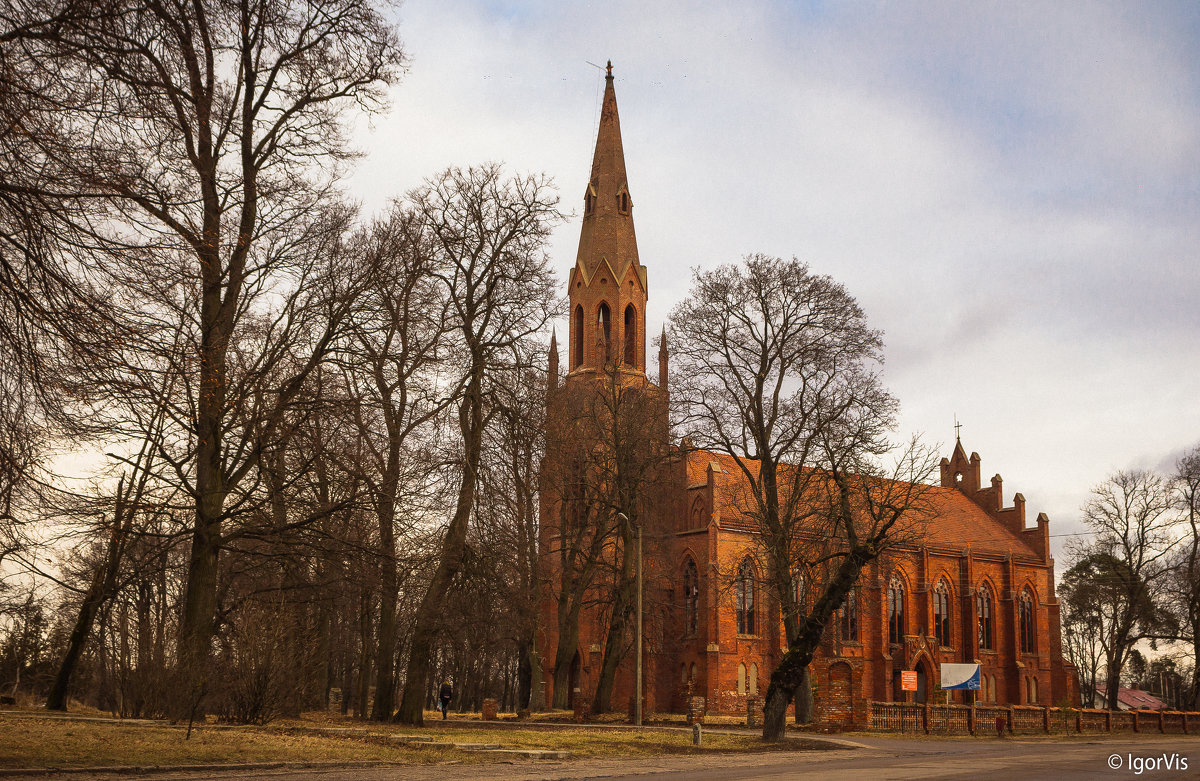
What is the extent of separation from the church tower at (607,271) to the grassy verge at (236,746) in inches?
1236

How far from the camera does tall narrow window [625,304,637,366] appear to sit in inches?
2143

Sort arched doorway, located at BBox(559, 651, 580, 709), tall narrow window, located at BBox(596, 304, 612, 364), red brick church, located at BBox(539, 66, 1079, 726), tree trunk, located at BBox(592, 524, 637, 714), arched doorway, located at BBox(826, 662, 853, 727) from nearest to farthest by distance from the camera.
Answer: arched doorway, located at BBox(826, 662, 853, 727) → tree trunk, located at BBox(592, 524, 637, 714) → red brick church, located at BBox(539, 66, 1079, 726) → arched doorway, located at BBox(559, 651, 580, 709) → tall narrow window, located at BBox(596, 304, 612, 364)

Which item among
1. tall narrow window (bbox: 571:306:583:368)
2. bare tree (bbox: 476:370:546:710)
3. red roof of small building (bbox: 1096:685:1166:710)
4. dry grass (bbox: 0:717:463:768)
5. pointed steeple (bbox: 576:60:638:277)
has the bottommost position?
red roof of small building (bbox: 1096:685:1166:710)

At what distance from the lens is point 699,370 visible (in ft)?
121

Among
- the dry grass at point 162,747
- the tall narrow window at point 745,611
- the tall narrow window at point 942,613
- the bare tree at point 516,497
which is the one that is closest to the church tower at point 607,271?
the tall narrow window at point 745,611

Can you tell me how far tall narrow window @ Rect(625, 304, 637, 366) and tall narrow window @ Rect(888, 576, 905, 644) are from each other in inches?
779

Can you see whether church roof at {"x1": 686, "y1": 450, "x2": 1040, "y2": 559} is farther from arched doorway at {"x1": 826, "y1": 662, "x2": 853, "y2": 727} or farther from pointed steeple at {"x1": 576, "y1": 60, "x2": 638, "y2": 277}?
arched doorway at {"x1": 826, "y1": 662, "x2": 853, "y2": 727}

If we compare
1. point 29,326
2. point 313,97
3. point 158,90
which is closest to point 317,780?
point 29,326

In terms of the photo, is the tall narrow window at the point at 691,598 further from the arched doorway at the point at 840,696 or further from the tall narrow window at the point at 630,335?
the arched doorway at the point at 840,696

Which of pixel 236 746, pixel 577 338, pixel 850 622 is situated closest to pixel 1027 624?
pixel 850 622

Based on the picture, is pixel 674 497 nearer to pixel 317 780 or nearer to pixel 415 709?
pixel 415 709

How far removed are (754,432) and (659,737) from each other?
13.5 m

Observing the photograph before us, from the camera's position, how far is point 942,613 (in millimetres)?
61062

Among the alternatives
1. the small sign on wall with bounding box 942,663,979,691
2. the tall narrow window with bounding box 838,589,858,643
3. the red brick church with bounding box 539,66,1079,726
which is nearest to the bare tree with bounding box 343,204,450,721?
the red brick church with bounding box 539,66,1079,726
